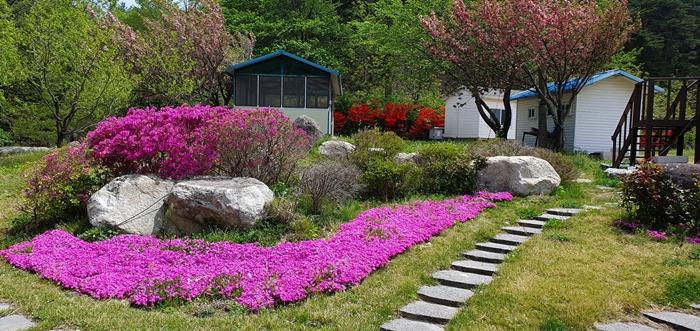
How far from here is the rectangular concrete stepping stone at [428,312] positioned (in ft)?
15.3

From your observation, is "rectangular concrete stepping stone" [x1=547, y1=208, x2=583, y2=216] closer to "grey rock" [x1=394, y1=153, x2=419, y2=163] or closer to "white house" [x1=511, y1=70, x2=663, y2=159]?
"grey rock" [x1=394, y1=153, x2=419, y2=163]

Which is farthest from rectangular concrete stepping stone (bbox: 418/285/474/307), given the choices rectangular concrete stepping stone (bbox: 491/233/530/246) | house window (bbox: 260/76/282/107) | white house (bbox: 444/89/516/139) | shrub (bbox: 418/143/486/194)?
white house (bbox: 444/89/516/139)

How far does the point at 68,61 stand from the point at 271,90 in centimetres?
796

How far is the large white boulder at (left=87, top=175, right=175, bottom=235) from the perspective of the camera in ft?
23.3

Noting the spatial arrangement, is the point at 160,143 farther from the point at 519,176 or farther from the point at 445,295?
the point at 519,176

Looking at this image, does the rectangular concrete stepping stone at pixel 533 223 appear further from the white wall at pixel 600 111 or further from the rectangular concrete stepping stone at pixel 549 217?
the white wall at pixel 600 111

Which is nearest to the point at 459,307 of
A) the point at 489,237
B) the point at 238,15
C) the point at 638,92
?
the point at 489,237

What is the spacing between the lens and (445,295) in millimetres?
5164

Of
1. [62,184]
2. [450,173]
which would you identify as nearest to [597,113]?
[450,173]

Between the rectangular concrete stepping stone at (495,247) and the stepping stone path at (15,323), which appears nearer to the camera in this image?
the stepping stone path at (15,323)

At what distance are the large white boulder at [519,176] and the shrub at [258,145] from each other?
3804 mm

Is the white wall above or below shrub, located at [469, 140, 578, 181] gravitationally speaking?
above

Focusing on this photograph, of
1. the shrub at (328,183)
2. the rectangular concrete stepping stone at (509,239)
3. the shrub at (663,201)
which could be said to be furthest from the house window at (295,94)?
the shrub at (663,201)

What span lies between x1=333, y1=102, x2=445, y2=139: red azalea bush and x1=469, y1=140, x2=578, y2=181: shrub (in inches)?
530
